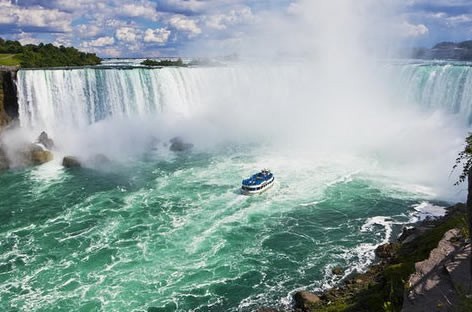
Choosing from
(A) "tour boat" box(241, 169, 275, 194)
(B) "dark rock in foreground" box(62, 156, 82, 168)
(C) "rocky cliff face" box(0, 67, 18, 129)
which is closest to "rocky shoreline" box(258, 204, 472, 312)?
(A) "tour boat" box(241, 169, 275, 194)

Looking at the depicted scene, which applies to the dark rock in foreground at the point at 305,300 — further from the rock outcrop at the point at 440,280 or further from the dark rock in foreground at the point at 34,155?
the dark rock in foreground at the point at 34,155

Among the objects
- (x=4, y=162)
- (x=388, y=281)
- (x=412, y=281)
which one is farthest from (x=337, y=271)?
(x=4, y=162)

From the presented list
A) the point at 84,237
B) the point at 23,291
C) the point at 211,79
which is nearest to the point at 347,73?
the point at 211,79

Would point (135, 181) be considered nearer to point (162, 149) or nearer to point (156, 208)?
point (156, 208)

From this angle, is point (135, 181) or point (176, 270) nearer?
point (176, 270)

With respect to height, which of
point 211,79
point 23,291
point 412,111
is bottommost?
point 23,291

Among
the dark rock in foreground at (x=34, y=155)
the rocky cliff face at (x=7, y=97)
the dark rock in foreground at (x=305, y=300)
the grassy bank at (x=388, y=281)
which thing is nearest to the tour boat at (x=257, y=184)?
the grassy bank at (x=388, y=281)

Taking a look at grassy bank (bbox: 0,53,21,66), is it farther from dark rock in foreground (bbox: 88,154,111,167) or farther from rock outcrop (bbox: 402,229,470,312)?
rock outcrop (bbox: 402,229,470,312)

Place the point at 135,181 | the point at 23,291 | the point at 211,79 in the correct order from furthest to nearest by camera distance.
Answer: the point at 211,79
the point at 135,181
the point at 23,291

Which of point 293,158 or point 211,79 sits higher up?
Result: point 211,79
